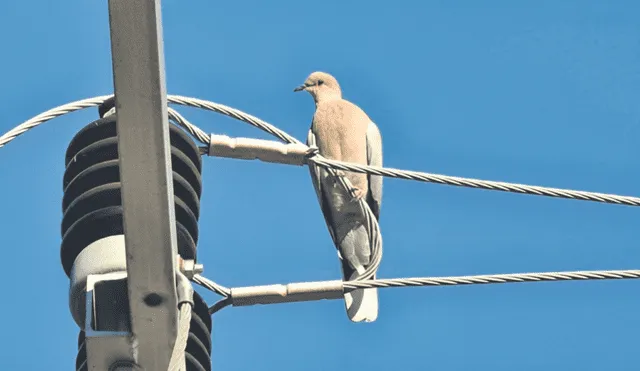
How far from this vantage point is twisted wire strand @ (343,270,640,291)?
318 centimetres

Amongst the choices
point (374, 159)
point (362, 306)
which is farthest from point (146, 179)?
point (374, 159)

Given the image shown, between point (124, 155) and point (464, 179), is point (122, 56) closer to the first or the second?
point (124, 155)

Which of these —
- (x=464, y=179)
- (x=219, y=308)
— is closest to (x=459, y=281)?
(x=464, y=179)

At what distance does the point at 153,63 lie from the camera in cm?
185

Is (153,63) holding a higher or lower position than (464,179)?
lower

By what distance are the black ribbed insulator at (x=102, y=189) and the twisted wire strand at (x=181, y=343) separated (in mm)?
236

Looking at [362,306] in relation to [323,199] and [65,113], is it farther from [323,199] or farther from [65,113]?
[65,113]

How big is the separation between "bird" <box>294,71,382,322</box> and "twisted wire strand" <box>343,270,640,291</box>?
3775mm

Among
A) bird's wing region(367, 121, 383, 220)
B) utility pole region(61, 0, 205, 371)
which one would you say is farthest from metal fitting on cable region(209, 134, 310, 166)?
bird's wing region(367, 121, 383, 220)

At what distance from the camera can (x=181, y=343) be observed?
1.91m

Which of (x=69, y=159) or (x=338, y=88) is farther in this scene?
(x=338, y=88)

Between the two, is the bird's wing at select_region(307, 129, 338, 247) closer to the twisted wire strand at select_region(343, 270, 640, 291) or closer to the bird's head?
the bird's head

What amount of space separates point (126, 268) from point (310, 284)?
3.31ft

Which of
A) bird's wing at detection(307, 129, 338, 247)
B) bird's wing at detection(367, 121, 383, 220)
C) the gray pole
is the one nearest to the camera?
the gray pole
